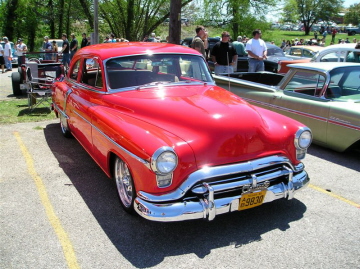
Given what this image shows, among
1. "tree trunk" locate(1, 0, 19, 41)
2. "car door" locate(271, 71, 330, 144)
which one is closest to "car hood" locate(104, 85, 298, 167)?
"car door" locate(271, 71, 330, 144)

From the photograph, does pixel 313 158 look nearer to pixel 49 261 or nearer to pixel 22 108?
pixel 49 261

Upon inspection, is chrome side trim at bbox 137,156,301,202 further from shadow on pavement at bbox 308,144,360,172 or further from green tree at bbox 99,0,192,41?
green tree at bbox 99,0,192,41

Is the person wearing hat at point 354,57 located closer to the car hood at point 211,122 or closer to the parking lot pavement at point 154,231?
the parking lot pavement at point 154,231

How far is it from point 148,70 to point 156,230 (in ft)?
6.85

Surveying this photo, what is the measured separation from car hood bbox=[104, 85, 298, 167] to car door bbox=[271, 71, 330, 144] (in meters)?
1.77

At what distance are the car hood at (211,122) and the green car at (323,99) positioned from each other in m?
1.54

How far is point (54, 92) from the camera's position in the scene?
6.66 m

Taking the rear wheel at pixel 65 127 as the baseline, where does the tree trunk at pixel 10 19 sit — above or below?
above

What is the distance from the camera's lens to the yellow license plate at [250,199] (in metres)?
3.32

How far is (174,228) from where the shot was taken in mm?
3598

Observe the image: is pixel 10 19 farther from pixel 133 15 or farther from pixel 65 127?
pixel 65 127

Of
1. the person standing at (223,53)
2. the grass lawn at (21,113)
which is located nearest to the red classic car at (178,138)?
the grass lawn at (21,113)

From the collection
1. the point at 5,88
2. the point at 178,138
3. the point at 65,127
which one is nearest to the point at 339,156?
the point at 178,138

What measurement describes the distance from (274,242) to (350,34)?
67506 mm
